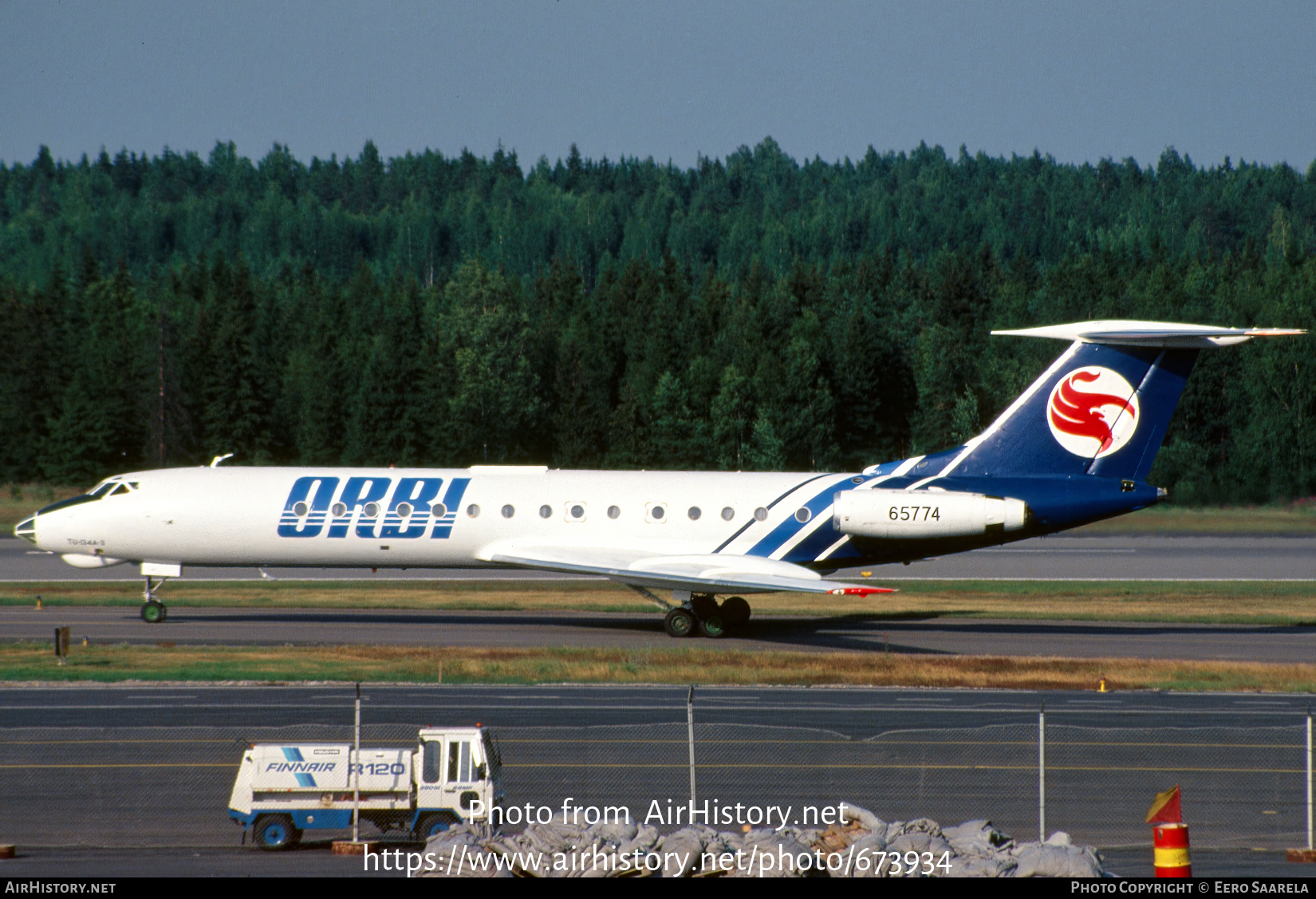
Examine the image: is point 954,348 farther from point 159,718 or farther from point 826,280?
point 159,718

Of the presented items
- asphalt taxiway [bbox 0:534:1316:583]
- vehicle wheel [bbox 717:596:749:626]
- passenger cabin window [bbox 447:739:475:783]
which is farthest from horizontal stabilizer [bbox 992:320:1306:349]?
passenger cabin window [bbox 447:739:475:783]

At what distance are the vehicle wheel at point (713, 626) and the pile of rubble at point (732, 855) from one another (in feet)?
60.8

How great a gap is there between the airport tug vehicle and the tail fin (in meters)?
19.1

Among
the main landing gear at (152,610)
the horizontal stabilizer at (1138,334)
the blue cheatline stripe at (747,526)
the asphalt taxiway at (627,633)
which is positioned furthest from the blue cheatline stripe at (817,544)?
the main landing gear at (152,610)

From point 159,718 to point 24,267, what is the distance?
18319 cm

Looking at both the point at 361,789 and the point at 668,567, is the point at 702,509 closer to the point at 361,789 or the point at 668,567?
the point at 668,567

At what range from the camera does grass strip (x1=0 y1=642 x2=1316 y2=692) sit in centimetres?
2364

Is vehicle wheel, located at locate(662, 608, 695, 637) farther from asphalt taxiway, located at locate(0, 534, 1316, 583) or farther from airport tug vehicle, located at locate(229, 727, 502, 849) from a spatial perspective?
airport tug vehicle, located at locate(229, 727, 502, 849)

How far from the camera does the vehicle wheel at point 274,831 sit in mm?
13211

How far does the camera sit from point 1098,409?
2998 centimetres

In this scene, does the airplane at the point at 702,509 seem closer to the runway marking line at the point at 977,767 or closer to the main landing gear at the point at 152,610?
the main landing gear at the point at 152,610

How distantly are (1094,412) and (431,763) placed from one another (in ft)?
68.6

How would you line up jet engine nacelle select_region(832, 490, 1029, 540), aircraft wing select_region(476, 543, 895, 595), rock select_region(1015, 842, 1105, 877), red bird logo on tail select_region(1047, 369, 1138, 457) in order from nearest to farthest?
1. rock select_region(1015, 842, 1105, 877)
2. aircraft wing select_region(476, 543, 895, 595)
3. jet engine nacelle select_region(832, 490, 1029, 540)
4. red bird logo on tail select_region(1047, 369, 1138, 457)

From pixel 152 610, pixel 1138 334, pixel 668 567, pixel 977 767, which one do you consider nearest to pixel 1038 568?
pixel 1138 334
